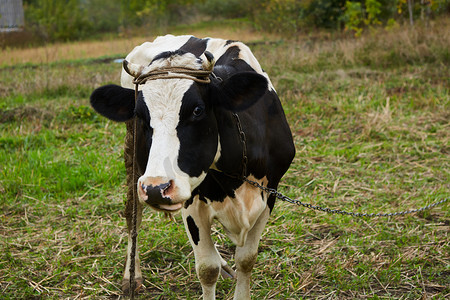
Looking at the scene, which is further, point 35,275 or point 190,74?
point 35,275

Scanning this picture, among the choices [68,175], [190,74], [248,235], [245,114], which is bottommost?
[68,175]

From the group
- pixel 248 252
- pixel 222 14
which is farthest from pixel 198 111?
pixel 222 14

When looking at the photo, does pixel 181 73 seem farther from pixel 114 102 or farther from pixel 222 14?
pixel 222 14

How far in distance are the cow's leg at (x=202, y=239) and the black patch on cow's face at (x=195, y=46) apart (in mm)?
1015

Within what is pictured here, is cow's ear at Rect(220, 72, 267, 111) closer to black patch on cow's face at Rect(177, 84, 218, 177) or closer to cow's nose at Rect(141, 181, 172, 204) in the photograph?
black patch on cow's face at Rect(177, 84, 218, 177)

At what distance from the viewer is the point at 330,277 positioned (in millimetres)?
3314

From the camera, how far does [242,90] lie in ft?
7.63

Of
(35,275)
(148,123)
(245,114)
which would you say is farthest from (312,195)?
(148,123)

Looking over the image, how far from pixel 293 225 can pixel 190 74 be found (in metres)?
2.22

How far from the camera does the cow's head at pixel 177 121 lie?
1979 millimetres

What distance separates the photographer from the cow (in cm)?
206

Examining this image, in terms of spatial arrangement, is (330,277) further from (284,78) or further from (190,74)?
(284,78)

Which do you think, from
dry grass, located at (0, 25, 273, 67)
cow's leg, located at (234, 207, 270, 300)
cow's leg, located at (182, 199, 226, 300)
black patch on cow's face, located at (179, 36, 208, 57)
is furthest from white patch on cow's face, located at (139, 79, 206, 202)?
dry grass, located at (0, 25, 273, 67)

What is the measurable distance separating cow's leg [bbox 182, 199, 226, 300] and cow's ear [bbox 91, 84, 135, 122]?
647 millimetres
